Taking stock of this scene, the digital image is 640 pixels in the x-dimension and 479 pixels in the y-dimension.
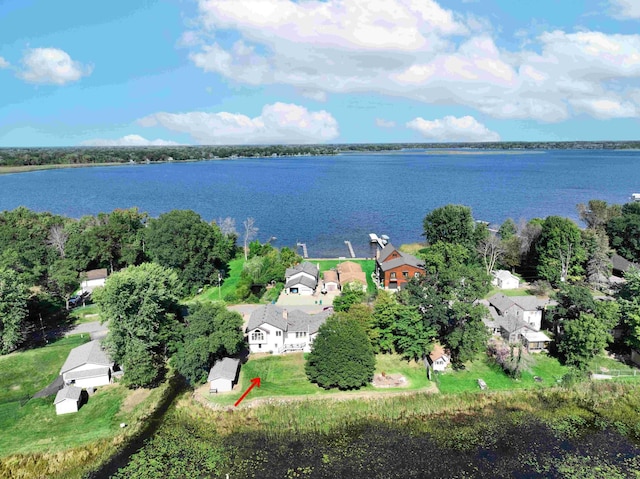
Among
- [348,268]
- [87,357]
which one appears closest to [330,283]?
[348,268]

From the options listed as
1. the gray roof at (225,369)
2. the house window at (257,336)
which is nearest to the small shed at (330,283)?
the house window at (257,336)

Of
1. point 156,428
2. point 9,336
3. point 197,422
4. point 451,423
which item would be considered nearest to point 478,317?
point 451,423

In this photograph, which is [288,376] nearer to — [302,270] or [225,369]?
[225,369]

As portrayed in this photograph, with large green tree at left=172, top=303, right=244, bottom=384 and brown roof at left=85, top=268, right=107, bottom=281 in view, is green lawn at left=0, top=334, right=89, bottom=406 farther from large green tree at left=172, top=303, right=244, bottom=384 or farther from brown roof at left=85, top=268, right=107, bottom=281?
brown roof at left=85, top=268, right=107, bottom=281

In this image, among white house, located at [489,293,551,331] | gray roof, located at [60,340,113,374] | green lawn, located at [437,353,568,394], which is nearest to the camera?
green lawn, located at [437,353,568,394]

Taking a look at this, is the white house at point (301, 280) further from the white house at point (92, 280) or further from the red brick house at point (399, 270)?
the white house at point (92, 280)

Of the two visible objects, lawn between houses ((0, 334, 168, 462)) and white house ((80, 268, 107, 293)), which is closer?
lawn between houses ((0, 334, 168, 462))

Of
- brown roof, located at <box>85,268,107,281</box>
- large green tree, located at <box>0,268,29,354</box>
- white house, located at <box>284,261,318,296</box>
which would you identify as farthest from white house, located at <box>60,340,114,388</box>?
white house, located at <box>284,261,318,296</box>
